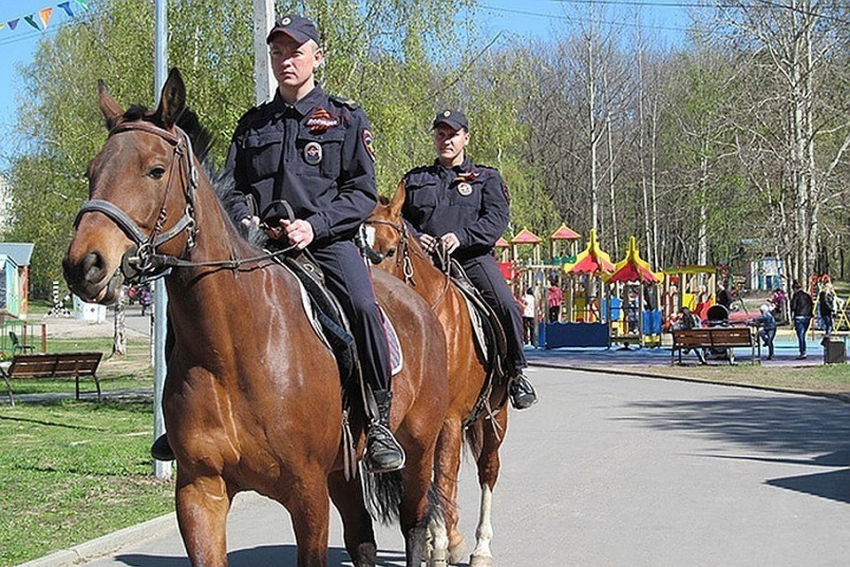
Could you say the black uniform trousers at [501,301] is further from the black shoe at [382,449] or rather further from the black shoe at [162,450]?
the black shoe at [162,450]

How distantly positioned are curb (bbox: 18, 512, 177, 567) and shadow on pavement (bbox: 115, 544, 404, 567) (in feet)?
0.62

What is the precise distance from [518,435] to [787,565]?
883cm

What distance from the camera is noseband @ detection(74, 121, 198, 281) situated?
15.3ft

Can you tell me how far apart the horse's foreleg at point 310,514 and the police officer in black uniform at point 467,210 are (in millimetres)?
3738

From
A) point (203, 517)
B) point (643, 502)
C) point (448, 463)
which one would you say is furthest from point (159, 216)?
point (643, 502)

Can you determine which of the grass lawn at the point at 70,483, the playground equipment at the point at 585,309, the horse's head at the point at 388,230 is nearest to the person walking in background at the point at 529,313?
the playground equipment at the point at 585,309

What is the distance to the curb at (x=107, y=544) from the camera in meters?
8.79

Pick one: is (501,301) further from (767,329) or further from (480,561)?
(767,329)

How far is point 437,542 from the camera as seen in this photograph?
8023 mm

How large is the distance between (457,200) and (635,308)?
36.2 m

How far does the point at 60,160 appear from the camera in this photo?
121 feet

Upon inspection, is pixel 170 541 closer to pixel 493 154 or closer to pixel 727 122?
pixel 493 154

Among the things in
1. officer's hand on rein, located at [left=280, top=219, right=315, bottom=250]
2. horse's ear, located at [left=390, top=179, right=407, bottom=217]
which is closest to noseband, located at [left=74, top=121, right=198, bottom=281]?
officer's hand on rein, located at [left=280, top=219, right=315, bottom=250]

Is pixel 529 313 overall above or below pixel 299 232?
below
